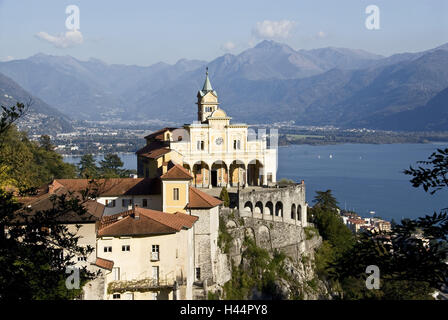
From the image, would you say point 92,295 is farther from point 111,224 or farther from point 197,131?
point 197,131

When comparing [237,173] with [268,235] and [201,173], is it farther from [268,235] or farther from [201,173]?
[268,235]

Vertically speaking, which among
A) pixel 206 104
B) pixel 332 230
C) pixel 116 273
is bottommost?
pixel 116 273

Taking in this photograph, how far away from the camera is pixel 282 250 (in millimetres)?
38656

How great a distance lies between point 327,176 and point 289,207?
106982 mm

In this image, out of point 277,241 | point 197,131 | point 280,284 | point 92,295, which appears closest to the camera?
point 92,295

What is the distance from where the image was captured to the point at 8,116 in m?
15.2

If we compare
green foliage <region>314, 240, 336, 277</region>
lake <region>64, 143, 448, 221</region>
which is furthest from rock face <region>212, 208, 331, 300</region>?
lake <region>64, 143, 448, 221</region>

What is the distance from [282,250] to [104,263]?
52.8 ft

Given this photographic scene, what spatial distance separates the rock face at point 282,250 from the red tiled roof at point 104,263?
7012mm

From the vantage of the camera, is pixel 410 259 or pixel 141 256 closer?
pixel 410 259

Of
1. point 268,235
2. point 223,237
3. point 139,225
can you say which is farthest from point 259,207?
point 139,225

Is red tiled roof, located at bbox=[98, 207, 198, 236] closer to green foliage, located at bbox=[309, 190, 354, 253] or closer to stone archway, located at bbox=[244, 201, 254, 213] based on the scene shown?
stone archway, located at bbox=[244, 201, 254, 213]
